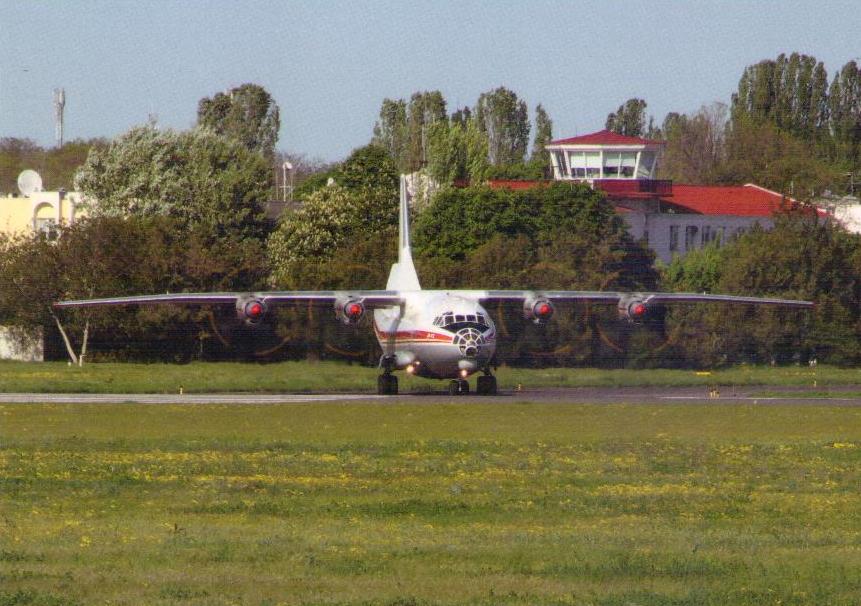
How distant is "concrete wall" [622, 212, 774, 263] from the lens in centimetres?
8350

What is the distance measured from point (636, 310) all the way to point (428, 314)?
696 centimetres

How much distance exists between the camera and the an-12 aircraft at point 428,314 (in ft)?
128

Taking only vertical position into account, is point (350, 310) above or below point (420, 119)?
below

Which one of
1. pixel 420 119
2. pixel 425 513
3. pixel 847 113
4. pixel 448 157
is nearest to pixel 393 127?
pixel 420 119

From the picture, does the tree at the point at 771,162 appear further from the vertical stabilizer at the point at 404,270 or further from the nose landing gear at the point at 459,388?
the nose landing gear at the point at 459,388

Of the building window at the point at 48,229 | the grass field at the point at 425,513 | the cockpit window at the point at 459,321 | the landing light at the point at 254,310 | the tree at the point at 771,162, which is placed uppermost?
the tree at the point at 771,162

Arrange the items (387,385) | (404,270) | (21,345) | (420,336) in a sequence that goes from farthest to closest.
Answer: (21,345) < (404,270) < (387,385) < (420,336)

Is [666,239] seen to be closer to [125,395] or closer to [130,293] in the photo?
[130,293]

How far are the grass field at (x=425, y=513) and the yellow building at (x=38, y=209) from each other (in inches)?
1799

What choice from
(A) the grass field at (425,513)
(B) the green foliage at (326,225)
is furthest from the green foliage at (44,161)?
(A) the grass field at (425,513)

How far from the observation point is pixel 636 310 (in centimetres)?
4247

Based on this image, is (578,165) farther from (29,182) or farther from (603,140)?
(29,182)

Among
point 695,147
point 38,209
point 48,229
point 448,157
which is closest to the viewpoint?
point 48,229

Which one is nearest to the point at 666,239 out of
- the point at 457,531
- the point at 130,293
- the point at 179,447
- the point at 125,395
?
the point at 130,293
